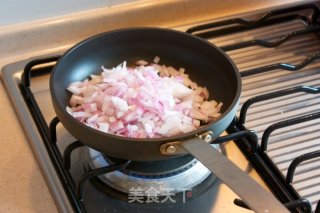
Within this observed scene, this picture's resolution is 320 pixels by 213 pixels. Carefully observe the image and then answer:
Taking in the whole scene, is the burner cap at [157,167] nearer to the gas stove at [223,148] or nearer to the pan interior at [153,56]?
the gas stove at [223,148]

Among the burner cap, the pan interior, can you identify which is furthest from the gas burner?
the pan interior

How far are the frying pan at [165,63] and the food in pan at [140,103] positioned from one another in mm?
21

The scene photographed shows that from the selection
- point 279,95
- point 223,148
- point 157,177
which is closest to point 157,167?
point 157,177

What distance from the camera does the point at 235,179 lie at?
20.4 inches

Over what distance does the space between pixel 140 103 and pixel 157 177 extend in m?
0.10

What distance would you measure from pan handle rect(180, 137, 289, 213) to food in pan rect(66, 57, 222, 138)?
76mm

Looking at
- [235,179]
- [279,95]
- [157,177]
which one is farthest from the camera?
[279,95]

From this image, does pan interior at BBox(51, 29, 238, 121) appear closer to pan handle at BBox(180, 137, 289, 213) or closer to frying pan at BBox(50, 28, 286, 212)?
frying pan at BBox(50, 28, 286, 212)

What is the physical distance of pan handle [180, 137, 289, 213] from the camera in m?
0.49

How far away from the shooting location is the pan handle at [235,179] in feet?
1.62

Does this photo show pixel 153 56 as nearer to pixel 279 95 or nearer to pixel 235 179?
pixel 279 95

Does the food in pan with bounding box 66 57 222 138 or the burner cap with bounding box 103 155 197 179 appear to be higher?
the food in pan with bounding box 66 57 222 138

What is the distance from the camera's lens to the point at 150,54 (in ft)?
2.55

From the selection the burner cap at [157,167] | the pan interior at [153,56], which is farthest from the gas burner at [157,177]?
the pan interior at [153,56]
